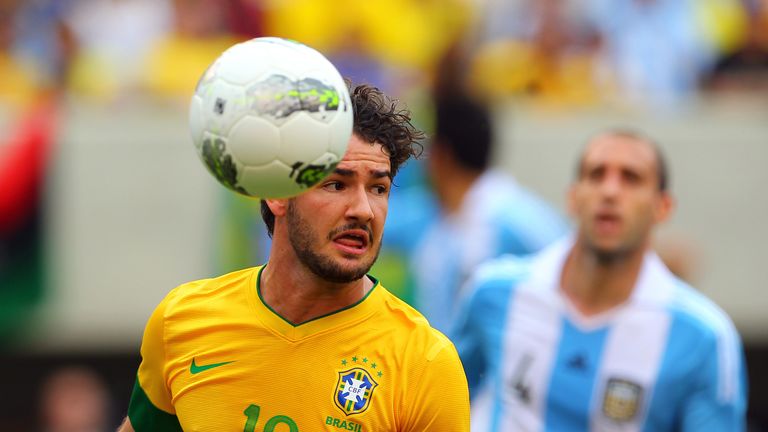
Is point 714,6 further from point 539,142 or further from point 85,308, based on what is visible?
point 85,308

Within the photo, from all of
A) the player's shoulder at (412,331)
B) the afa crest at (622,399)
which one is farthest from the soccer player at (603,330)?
the player's shoulder at (412,331)

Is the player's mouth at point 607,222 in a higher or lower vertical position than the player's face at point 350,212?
lower

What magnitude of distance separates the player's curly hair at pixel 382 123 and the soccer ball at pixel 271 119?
0.33 meters

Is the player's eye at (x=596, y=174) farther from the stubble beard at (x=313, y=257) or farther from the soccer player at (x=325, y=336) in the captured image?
the stubble beard at (x=313, y=257)

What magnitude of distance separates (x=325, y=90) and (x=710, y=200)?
8.06 meters

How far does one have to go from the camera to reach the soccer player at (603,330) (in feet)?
18.9

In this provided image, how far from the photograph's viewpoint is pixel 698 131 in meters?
11.3

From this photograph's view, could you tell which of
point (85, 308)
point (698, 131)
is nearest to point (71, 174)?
point (85, 308)

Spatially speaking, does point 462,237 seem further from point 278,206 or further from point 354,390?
point 354,390

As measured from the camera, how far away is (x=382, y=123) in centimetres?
423

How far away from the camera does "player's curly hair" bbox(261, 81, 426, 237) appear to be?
4203 mm

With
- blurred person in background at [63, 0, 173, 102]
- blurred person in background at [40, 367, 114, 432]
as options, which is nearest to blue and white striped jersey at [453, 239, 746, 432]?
blurred person in background at [40, 367, 114, 432]

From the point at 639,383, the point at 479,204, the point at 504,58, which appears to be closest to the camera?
the point at 639,383

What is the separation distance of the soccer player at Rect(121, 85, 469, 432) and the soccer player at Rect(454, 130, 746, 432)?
176cm
